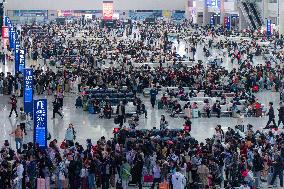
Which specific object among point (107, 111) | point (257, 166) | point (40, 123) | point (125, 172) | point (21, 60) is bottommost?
point (125, 172)

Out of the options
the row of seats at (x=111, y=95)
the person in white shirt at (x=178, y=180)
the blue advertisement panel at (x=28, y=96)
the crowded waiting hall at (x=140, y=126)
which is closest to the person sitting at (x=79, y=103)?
the crowded waiting hall at (x=140, y=126)

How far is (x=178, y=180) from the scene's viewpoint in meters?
16.1

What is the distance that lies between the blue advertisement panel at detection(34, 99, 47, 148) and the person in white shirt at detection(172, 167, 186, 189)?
5312mm

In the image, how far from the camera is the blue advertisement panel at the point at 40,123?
20.2 metres

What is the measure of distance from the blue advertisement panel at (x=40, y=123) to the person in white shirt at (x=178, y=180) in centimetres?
531

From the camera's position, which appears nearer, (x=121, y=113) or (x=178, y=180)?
(x=178, y=180)

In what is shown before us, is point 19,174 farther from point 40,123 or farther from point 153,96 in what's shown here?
point 153,96

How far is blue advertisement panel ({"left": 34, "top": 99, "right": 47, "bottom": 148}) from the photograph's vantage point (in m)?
20.2

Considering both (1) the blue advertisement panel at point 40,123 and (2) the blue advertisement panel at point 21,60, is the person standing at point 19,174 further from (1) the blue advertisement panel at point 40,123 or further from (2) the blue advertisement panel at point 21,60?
(2) the blue advertisement panel at point 21,60

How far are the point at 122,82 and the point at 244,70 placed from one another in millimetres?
7609

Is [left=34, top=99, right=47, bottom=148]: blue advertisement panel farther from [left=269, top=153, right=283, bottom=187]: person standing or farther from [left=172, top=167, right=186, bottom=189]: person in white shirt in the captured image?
[left=269, top=153, right=283, bottom=187]: person standing

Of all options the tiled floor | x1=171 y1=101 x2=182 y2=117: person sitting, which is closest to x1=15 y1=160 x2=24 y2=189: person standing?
the tiled floor

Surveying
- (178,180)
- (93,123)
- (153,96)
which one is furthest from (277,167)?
(153,96)

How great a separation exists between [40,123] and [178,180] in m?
5.90
